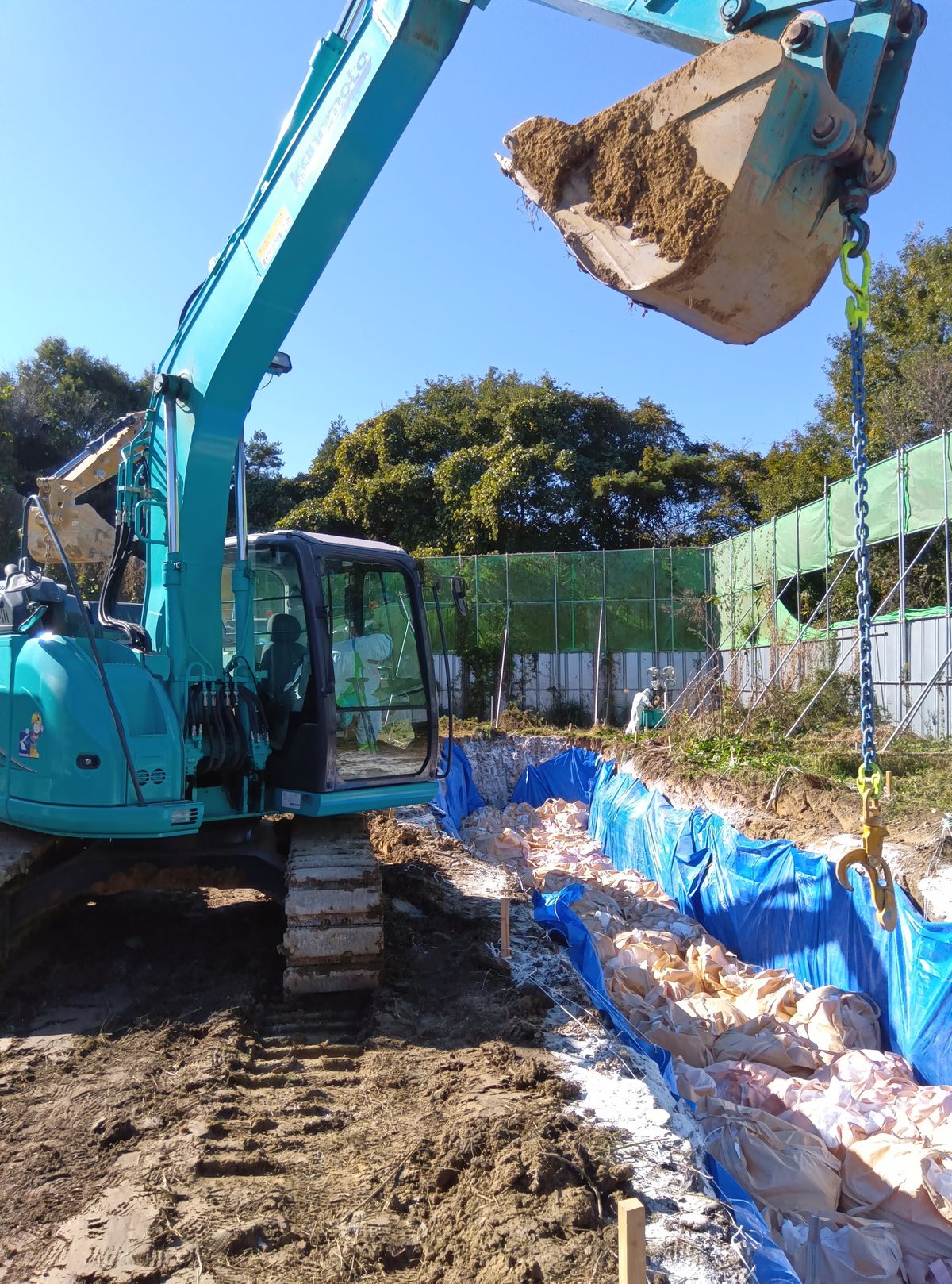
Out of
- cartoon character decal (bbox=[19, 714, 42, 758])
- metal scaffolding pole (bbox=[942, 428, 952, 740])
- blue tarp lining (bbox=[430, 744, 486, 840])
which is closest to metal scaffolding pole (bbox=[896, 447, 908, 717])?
metal scaffolding pole (bbox=[942, 428, 952, 740])

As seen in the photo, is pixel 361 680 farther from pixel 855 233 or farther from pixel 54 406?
pixel 54 406

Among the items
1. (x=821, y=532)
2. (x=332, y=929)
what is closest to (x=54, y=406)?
(x=821, y=532)

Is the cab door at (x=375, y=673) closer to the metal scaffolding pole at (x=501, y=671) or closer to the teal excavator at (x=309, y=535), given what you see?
the teal excavator at (x=309, y=535)

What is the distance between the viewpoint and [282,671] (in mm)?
5730

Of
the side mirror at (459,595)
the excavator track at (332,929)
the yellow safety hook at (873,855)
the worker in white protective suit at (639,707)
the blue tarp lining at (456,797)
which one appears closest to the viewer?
the yellow safety hook at (873,855)

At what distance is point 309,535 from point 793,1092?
Answer: 4.21m

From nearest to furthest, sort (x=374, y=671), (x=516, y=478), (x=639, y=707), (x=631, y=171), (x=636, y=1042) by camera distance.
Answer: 1. (x=631, y=171)
2. (x=636, y=1042)
3. (x=374, y=671)
4. (x=639, y=707)
5. (x=516, y=478)

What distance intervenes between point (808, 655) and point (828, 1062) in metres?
9.69

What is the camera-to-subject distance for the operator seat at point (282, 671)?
5.62 metres

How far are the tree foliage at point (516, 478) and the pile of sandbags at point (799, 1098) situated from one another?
17.3 m

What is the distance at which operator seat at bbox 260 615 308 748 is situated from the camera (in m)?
5.62

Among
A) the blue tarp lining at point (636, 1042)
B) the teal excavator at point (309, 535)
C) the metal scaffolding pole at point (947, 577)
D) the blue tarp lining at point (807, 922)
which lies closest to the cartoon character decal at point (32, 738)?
the teal excavator at point (309, 535)

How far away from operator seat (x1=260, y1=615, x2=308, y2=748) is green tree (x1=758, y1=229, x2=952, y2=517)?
683 inches

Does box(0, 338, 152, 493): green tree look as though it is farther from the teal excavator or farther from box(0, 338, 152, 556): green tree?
the teal excavator
